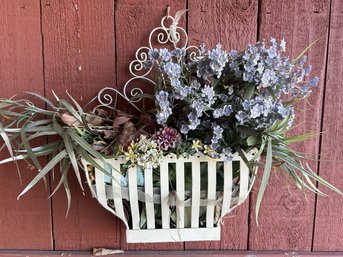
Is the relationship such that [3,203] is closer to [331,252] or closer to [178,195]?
[178,195]

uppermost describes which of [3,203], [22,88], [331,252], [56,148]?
[22,88]

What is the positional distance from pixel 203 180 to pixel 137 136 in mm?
153

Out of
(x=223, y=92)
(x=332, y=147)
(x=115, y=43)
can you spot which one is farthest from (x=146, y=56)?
(x=332, y=147)

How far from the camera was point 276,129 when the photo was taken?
2.56 ft

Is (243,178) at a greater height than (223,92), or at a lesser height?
lesser

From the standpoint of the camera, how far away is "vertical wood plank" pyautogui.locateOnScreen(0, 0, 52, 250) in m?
0.90

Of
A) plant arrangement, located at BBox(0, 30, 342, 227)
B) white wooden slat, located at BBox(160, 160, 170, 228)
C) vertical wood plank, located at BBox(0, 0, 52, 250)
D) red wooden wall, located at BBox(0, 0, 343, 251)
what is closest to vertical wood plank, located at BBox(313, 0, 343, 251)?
red wooden wall, located at BBox(0, 0, 343, 251)

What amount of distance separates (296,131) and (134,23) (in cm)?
39

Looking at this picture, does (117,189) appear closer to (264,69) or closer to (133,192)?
(133,192)

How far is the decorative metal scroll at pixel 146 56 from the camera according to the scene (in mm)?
892

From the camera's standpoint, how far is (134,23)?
2.96ft

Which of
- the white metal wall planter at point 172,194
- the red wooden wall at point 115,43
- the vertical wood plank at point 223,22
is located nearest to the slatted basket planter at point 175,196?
the white metal wall planter at point 172,194

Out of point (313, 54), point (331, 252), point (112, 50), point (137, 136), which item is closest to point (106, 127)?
point (137, 136)

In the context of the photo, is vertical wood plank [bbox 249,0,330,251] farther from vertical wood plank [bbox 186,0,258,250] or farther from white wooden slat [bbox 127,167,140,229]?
white wooden slat [bbox 127,167,140,229]
